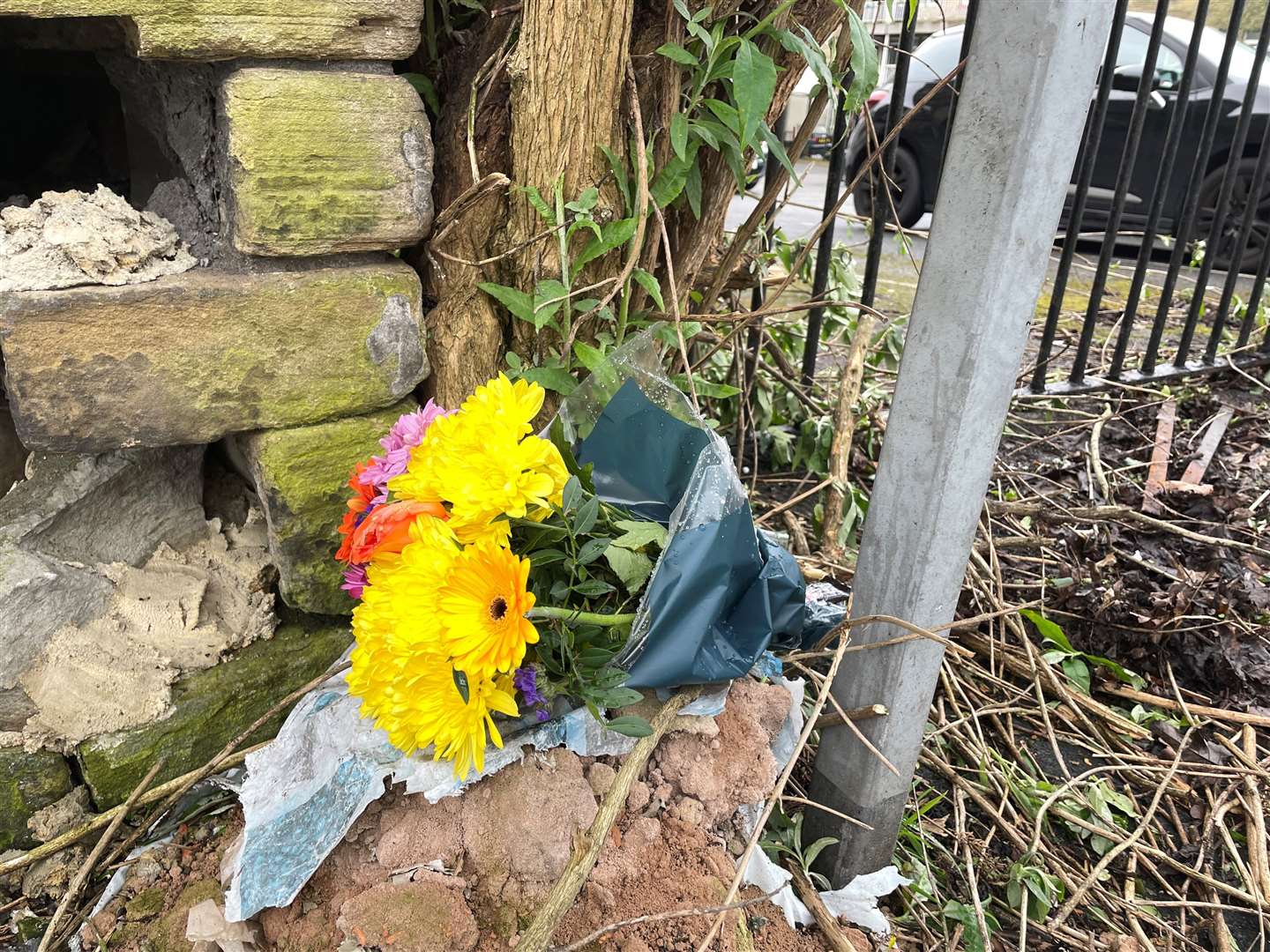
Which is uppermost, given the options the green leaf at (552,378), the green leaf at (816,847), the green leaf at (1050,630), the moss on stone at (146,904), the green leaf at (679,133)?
the green leaf at (679,133)

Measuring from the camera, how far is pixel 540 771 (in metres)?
1.28

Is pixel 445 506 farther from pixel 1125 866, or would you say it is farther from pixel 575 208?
pixel 1125 866

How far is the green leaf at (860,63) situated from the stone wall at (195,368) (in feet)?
2.39

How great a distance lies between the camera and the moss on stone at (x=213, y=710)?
1.45 meters

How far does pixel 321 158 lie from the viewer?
1374 mm

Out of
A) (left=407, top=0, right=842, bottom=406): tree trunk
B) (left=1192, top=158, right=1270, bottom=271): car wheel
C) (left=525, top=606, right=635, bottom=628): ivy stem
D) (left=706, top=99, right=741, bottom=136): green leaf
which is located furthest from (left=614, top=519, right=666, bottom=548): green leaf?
(left=1192, top=158, right=1270, bottom=271): car wheel

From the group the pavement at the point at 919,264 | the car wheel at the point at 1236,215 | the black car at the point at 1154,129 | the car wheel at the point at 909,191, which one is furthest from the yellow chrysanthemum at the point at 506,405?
the car wheel at the point at 1236,215

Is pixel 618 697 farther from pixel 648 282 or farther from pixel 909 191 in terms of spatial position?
pixel 909 191

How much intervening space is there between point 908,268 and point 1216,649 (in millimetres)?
3653

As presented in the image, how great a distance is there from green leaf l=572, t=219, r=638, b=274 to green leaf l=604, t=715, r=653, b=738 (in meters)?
0.79

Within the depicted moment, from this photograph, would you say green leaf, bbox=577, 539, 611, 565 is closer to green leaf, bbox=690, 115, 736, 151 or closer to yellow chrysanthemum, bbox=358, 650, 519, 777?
yellow chrysanthemum, bbox=358, 650, 519, 777

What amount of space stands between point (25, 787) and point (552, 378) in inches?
43.2

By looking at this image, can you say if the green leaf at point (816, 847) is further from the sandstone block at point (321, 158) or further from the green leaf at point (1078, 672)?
the sandstone block at point (321, 158)

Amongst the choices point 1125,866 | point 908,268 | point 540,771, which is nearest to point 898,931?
point 1125,866
